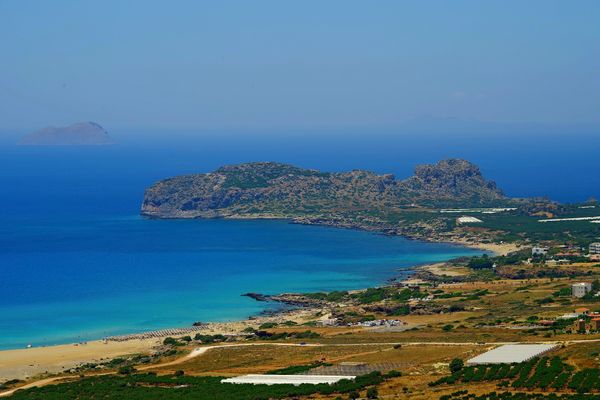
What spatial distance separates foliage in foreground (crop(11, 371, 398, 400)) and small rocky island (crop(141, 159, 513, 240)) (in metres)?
102

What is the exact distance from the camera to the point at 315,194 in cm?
18362

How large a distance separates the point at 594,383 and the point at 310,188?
13465 centimetres

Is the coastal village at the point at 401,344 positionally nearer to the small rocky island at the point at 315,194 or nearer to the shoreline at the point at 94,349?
the shoreline at the point at 94,349

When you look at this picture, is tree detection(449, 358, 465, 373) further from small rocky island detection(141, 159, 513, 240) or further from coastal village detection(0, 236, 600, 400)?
small rocky island detection(141, 159, 513, 240)

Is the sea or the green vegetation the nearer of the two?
the green vegetation

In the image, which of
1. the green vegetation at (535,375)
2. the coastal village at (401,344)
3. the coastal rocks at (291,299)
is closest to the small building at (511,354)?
the coastal village at (401,344)

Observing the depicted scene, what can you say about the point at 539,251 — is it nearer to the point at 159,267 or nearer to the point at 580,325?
the point at 159,267

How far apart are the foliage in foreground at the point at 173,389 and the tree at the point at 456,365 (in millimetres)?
2853

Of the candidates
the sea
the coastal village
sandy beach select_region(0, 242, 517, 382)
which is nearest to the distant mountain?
the sea

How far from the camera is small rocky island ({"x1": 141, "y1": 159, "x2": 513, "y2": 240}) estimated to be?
6865 inches

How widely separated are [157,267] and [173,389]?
6560 centimetres

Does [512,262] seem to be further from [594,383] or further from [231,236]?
[594,383]

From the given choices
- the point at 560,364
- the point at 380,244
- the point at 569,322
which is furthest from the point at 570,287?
the point at 380,244

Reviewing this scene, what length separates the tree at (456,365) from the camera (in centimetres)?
5863
